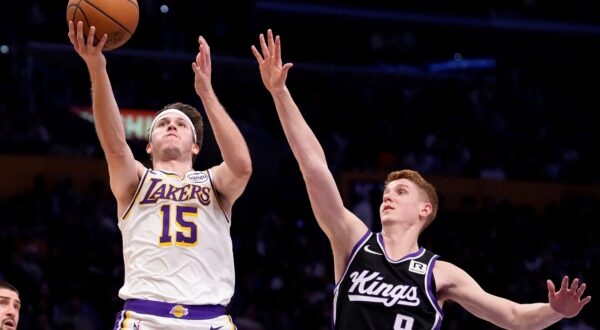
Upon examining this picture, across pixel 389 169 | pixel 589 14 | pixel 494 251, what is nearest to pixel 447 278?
pixel 494 251

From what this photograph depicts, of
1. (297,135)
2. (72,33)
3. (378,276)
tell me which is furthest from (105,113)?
(378,276)

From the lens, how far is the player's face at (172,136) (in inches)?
242

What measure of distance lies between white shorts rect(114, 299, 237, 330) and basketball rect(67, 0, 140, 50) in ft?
5.32

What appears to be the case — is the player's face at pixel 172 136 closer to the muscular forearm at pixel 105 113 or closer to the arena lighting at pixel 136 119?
the muscular forearm at pixel 105 113

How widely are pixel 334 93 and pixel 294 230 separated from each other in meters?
5.20

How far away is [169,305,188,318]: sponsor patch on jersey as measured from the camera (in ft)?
18.4

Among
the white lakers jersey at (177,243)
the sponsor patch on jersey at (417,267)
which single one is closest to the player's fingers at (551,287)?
the sponsor patch on jersey at (417,267)

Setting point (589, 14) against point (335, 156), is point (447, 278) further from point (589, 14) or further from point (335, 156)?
point (589, 14)

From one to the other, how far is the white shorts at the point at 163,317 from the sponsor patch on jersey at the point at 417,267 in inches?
48.6

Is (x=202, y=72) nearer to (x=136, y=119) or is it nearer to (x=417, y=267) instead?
(x=417, y=267)

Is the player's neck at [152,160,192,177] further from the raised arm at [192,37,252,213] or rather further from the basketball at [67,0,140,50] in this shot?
the basketball at [67,0,140,50]

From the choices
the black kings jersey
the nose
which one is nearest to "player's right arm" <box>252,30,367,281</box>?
the black kings jersey

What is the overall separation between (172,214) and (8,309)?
5.80 ft

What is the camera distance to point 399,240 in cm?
593
